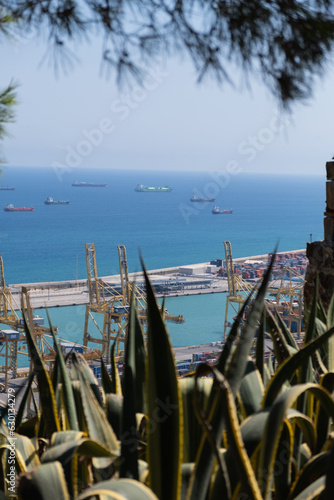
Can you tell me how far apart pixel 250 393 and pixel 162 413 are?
228mm

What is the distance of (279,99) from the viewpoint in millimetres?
2156

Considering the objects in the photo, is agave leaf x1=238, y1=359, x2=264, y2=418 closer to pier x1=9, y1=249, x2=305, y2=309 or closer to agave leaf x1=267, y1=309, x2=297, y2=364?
agave leaf x1=267, y1=309, x2=297, y2=364

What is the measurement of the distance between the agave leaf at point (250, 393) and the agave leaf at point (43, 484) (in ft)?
1.01

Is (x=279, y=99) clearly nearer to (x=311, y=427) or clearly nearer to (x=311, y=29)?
(x=311, y=29)

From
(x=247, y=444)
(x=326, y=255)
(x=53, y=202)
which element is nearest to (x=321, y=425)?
(x=247, y=444)

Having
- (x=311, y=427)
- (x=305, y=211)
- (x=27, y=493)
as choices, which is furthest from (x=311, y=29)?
(x=305, y=211)

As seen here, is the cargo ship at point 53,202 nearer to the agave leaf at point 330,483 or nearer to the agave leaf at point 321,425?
the agave leaf at point 321,425

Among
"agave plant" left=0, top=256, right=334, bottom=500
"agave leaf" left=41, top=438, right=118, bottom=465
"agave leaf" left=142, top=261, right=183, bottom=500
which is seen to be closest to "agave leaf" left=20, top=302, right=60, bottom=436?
"agave plant" left=0, top=256, right=334, bottom=500

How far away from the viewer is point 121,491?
605mm

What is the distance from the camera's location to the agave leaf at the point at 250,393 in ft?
2.86

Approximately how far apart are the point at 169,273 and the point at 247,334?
31838 millimetres

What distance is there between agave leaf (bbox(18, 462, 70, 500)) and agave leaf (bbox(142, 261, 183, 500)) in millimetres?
102

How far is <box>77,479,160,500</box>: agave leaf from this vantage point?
1.95ft

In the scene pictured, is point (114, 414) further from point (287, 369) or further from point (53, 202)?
point (53, 202)
